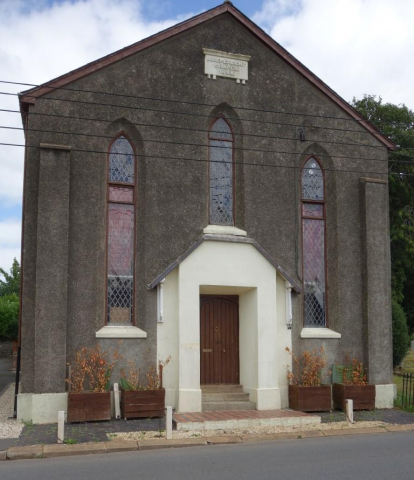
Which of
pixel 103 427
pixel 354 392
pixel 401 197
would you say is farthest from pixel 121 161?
pixel 401 197

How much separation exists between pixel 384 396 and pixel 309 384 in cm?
218

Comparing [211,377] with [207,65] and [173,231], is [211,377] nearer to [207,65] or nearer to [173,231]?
[173,231]

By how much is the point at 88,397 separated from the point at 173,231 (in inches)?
169

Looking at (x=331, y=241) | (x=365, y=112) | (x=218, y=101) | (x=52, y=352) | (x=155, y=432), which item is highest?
(x=365, y=112)

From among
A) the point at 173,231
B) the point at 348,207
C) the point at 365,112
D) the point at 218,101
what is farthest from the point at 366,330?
the point at 365,112

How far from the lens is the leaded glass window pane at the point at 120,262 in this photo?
1485cm

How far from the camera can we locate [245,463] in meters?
9.95

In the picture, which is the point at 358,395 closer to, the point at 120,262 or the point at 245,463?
the point at 245,463

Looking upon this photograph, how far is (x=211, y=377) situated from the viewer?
623 inches

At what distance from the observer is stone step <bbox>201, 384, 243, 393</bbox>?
15.5 m

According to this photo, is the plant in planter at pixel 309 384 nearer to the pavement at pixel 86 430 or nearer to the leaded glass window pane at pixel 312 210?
the pavement at pixel 86 430

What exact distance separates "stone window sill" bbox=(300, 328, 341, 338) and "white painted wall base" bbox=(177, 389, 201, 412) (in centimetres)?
316

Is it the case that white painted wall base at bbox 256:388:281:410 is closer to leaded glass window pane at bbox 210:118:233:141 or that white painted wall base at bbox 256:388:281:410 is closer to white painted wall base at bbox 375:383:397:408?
white painted wall base at bbox 375:383:397:408

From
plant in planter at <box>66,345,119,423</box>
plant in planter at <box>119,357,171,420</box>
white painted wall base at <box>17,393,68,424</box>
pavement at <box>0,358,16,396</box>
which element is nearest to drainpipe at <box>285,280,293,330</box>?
plant in planter at <box>119,357,171,420</box>
